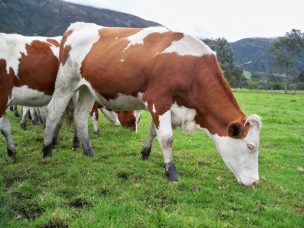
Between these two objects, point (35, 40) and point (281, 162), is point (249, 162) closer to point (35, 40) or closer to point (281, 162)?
point (281, 162)

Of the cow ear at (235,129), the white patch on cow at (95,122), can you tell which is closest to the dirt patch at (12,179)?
the cow ear at (235,129)

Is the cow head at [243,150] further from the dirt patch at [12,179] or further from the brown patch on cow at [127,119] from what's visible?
the brown patch on cow at [127,119]

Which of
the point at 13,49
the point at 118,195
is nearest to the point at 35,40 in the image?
the point at 13,49

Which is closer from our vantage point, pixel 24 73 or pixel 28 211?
pixel 28 211

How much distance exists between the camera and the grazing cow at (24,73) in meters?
8.16

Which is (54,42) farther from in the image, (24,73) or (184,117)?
(184,117)

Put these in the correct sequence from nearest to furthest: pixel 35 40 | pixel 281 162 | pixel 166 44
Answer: pixel 166 44 < pixel 35 40 < pixel 281 162

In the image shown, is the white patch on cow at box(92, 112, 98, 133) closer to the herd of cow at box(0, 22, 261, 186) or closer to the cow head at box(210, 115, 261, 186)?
the herd of cow at box(0, 22, 261, 186)

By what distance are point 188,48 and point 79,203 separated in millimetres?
3531

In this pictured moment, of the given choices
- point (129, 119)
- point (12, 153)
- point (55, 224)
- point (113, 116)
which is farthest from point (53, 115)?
point (113, 116)

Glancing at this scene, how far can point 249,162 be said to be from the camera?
6797mm

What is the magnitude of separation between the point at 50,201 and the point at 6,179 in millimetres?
1716

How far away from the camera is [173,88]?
701 centimetres

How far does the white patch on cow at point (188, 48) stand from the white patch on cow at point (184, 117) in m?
1.04
